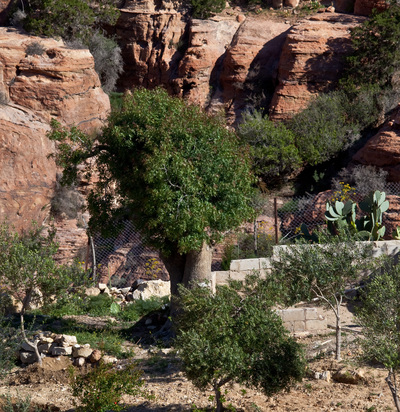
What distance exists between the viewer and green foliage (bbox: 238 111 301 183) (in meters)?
20.4

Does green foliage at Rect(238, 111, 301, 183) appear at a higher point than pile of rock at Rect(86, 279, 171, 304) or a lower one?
higher

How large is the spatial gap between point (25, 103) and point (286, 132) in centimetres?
882

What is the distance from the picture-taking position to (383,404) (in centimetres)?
806

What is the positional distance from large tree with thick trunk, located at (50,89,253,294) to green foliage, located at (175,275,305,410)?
2.87m

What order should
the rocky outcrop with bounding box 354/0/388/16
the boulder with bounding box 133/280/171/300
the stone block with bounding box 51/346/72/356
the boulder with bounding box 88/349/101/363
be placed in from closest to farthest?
the boulder with bounding box 88/349/101/363, the stone block with bounding box 51/346/72/356, the boulder with bounding box 133/280/171/300, the rocky outcrop with bounding box 354/0/388/16

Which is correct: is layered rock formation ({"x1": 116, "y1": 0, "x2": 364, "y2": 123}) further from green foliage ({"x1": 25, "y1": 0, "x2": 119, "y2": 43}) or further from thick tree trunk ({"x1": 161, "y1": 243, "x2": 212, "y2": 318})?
thick tree trunk ({"x1": 161, "y1": 243, "x2": 212, "y2": 318})

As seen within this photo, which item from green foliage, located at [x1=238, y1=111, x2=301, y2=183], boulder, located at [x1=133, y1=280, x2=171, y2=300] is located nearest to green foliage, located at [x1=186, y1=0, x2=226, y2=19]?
green foliage, located at [x1=238, y1=111, x2=301, y2=183]

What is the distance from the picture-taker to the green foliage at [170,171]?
10.5 meters

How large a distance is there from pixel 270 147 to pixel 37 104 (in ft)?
26.0

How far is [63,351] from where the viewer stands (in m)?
10.1

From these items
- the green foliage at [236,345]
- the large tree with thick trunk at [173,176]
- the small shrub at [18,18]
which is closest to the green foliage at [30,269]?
the large tree with thick trunk at [173,176]

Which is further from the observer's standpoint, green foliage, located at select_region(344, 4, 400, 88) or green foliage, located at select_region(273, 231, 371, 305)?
green foliage, located at select_region(344, 4, 400, 88)

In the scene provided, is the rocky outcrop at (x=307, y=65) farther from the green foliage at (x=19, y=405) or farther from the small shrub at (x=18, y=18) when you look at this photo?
the green foliage at (x=19, y=405)

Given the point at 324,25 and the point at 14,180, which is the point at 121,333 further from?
the point at 324,25
